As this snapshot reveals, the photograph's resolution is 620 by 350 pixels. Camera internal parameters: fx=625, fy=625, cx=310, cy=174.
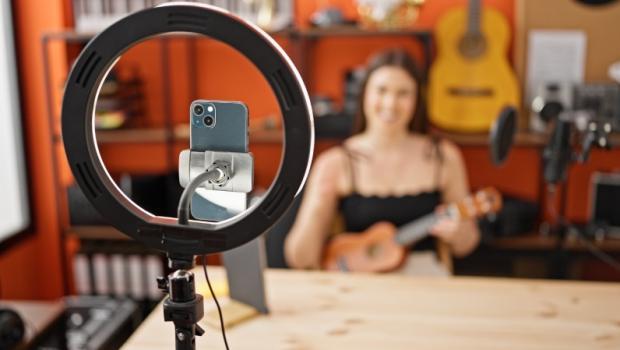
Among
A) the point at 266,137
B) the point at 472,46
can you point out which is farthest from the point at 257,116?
the point at 472,46

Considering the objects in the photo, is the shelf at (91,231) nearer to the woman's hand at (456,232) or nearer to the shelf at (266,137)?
the shelf at (266,137)

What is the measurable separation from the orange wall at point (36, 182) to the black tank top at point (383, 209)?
1.54 m

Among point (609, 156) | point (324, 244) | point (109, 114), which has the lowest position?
point (324, 244)

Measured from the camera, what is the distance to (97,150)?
0.68m

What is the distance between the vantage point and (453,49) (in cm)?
268

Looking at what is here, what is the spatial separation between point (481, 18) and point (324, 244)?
1254 mm

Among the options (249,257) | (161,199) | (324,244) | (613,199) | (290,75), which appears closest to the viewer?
(290,75)

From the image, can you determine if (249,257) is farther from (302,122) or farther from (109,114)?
(109,114)

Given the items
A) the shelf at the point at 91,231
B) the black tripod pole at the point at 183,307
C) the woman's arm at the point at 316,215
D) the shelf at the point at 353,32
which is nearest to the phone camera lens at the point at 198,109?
the black tripod pole at the point at 183,307

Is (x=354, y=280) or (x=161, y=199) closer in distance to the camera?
(x=354, y=280)

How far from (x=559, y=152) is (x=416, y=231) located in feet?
2.89

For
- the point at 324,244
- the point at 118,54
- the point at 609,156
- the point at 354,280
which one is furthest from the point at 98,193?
the point at 609,156

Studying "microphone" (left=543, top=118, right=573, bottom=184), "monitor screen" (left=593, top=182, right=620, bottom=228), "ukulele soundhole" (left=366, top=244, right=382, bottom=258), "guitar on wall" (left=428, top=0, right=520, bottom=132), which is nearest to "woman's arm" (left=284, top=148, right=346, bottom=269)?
"ukulele soundhole" (left=366, top=244, right=382, bottom=258)

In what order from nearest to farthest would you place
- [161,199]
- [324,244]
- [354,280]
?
1. [354,280]
2. [324,244]
3. [161,199]
